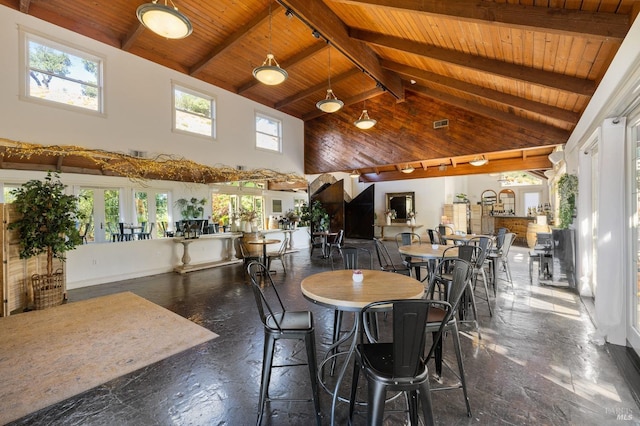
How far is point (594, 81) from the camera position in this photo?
10.8 ft

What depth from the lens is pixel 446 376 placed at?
2.28m

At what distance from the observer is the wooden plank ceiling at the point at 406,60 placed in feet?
9.66

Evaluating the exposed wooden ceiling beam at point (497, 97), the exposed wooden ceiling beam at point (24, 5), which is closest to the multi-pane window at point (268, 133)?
the exposed wooden ceiling beam at point (497, 97)

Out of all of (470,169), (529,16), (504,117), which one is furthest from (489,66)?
(470,169)

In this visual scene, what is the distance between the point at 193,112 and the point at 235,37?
7.03 feet

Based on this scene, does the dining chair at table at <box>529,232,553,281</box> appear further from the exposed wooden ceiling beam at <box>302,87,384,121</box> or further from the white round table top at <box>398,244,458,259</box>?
the exposed wooden ceiling beam at <box>302,87,384,121</box>

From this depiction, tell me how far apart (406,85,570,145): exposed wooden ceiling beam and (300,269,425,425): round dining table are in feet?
17.5

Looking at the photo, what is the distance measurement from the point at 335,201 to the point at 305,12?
25.8ft

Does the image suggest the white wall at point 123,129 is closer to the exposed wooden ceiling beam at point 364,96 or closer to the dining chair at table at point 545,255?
the exposed wooden ceiling beam at point 364,96

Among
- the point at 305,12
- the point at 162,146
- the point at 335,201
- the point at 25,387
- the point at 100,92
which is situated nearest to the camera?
the point at 25,387

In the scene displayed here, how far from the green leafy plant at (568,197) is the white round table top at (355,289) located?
4208 millimetres

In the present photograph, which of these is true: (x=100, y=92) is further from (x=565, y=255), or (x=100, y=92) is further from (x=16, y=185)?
(x=565, y=255)

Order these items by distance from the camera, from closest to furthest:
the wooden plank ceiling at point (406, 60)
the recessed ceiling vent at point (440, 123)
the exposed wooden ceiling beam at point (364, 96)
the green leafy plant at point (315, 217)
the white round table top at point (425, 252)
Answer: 1. the wooden plank ceiling at point (406, 60)
2. the white round table top at point (425, 252)
3. the recessed ceiling vent at point (440, 123)
4. the exposed wooden ceiling beam at point (364, 96)
5. the green leafy plant at point (315, 217)

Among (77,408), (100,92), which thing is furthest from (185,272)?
(77,408)
